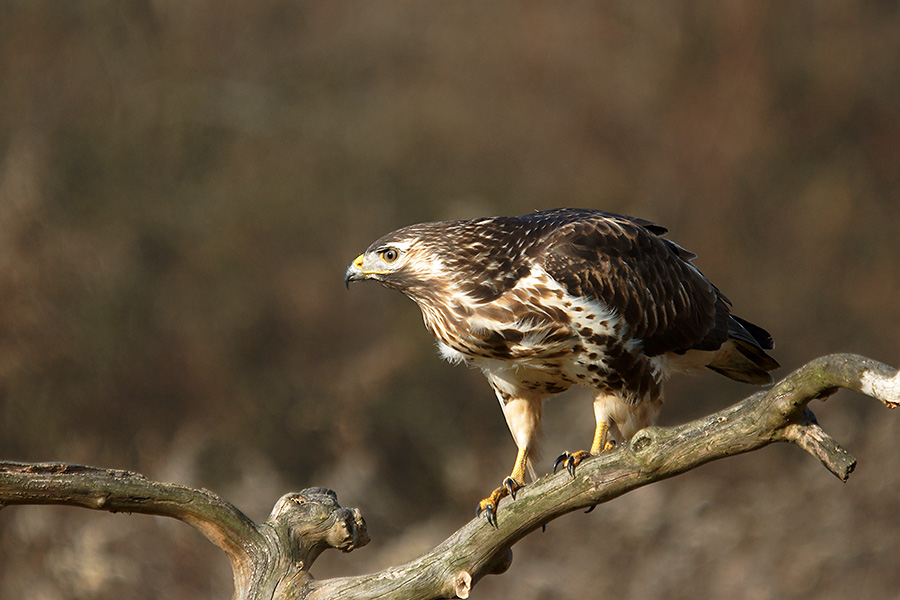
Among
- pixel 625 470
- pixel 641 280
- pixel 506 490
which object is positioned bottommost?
pixel 625 470

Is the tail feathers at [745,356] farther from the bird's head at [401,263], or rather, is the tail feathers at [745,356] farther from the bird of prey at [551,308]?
the bird's head at [401,263]

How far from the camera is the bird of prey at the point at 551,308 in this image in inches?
150

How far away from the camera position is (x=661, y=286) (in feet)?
14.4

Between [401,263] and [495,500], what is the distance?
992 mm

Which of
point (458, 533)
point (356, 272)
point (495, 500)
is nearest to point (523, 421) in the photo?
point (495, 500)

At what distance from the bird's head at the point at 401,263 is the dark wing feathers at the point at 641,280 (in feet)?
1.52

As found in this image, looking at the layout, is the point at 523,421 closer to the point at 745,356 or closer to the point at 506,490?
the point at 506,490

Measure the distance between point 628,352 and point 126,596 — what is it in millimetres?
6855

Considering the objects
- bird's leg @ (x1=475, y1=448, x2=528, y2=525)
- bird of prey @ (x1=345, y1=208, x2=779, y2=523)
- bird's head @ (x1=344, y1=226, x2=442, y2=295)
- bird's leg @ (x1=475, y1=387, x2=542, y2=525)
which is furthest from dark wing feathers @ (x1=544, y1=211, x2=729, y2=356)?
bird's leg @ (x1=475, y1=448, x2=528, y2=525)

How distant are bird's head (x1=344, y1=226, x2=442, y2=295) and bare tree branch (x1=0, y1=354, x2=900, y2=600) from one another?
87 centimetres

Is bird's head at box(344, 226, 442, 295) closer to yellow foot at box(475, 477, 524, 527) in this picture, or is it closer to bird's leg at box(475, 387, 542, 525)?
bird's leg at box(475, 387, 542, 525)

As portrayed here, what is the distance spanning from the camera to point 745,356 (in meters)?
4.71

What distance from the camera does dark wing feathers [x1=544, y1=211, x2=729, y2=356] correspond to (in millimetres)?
3988

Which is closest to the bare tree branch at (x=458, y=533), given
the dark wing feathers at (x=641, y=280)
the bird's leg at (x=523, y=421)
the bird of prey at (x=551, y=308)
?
the bird of prey at (x=551, y=308)
